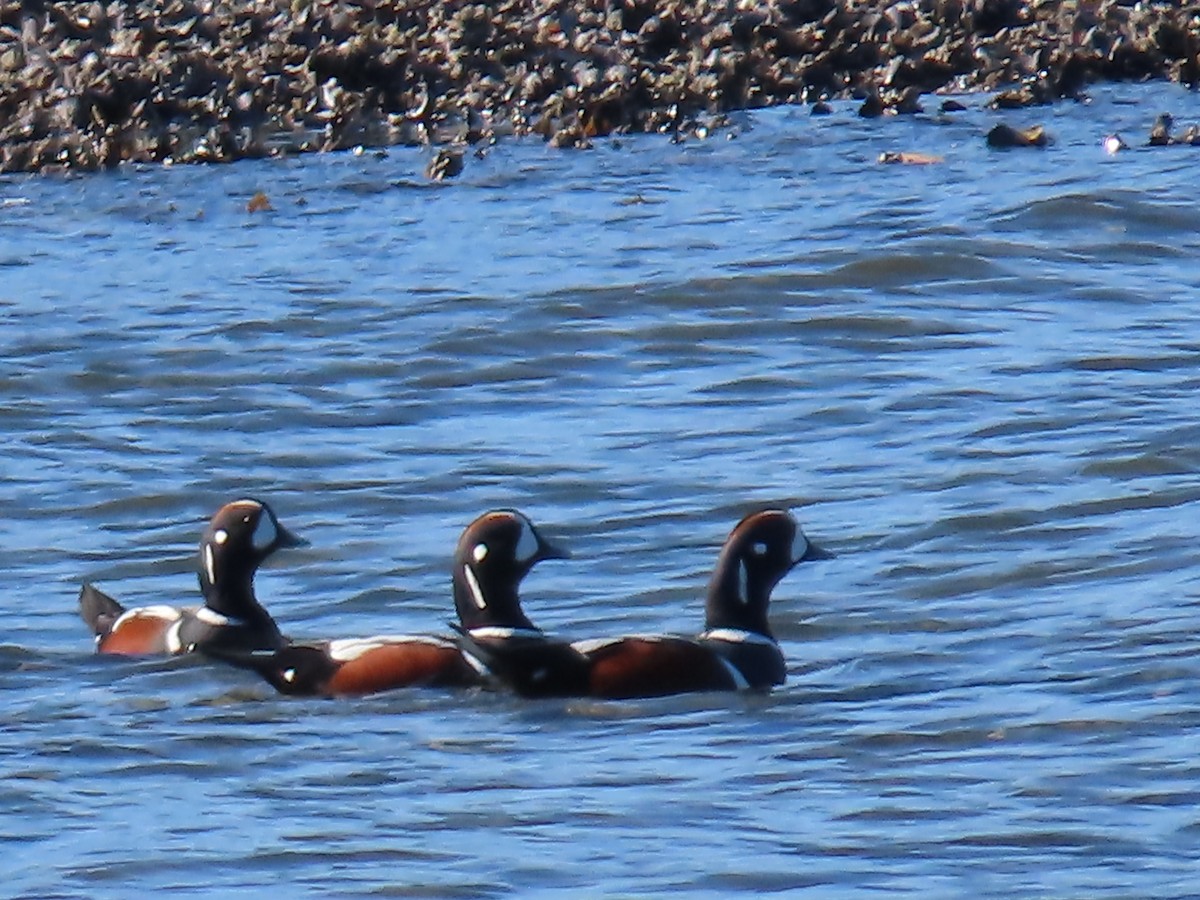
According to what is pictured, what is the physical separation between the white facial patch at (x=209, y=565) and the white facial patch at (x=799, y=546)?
182 centimetres

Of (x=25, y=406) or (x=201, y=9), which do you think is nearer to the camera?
(x=25, y=406)

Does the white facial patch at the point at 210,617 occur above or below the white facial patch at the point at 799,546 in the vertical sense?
below

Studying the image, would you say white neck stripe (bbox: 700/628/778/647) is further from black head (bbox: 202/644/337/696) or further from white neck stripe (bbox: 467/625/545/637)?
black head (bbox: 202/644/337/696)

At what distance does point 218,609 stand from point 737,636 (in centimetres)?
171

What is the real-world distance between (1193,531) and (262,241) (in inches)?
251

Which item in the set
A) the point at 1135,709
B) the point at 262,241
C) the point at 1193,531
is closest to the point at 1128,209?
the point at 262,241

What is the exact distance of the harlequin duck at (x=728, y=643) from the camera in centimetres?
902

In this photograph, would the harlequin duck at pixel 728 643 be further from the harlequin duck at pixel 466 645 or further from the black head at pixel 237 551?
the black head at pixel 237 551

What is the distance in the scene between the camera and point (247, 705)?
29.9 ft

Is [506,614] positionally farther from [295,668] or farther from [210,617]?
[210,617]

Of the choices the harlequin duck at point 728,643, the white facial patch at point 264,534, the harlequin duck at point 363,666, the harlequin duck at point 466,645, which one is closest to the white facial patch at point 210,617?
the harlequin duck at point 466,645

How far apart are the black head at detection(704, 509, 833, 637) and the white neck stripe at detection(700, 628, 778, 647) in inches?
2.0

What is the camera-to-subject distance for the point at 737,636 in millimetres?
9258

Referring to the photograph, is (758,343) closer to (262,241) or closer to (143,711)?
(262,241)
